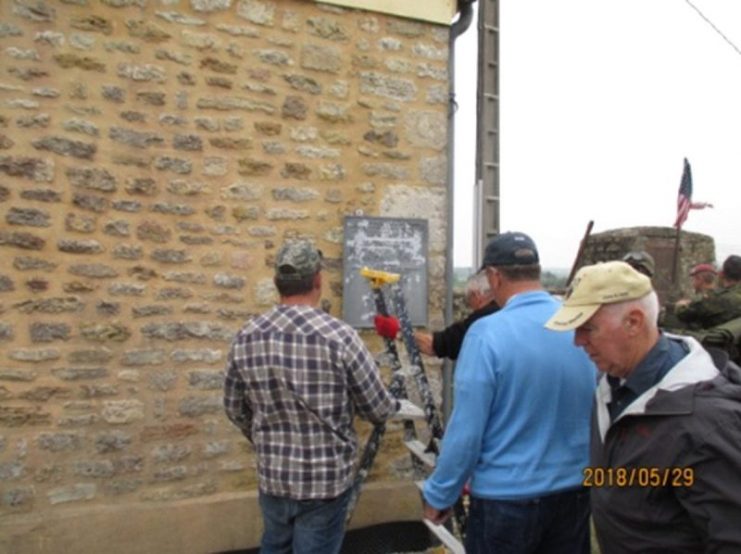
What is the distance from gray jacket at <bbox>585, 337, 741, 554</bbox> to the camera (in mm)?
1427

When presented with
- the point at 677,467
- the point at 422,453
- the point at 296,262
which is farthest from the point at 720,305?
the point at 677,467

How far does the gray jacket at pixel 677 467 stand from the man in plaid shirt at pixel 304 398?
3.32ft

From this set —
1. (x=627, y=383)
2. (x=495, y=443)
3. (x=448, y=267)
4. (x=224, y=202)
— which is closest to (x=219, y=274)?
(x=224, y=202)

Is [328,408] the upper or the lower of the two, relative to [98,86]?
lower

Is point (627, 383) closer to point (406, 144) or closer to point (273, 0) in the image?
point (406, 144)

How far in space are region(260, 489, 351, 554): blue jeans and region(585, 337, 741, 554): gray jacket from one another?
3.65ft

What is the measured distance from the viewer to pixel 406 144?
4.27 metres

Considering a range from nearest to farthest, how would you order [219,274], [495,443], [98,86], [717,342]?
[495,443], [98,86], [219,274], [717,342]

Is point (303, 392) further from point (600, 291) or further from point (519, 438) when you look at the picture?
point (600, 291)

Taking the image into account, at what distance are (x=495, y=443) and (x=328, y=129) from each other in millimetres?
2475

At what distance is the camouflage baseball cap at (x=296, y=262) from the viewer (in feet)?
8.17

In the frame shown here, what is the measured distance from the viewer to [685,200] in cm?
871

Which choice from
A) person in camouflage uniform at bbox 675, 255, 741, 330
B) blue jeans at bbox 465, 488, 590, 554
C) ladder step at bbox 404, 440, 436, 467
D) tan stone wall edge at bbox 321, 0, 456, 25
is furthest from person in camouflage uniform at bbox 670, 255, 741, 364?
tan stone wall edge at bbox 321, 0, 456, 25

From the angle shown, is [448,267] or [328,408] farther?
[448,267]
